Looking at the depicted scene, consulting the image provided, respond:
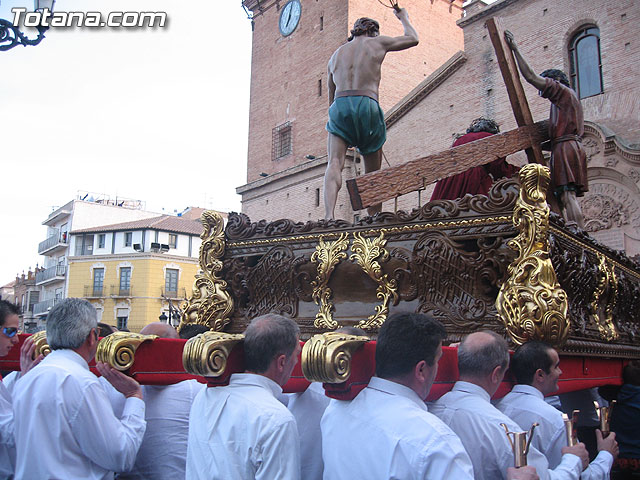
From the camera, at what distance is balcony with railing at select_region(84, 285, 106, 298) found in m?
43.2

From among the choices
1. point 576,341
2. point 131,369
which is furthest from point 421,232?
point 131,369

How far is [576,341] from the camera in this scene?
4004 millimetres

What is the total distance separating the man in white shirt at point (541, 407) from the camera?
2797 mm

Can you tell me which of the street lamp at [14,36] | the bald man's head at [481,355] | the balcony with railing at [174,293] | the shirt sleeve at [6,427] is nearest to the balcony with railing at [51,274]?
the balcony with railing at [174,293]

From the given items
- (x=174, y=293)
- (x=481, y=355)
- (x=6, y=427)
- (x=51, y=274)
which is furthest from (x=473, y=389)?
(x=51, y=274)

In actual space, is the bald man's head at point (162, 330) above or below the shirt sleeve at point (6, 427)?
above

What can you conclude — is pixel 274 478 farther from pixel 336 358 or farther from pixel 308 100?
pixel 308 100

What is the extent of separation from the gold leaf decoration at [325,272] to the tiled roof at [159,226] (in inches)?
1553

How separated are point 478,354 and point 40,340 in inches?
82.4

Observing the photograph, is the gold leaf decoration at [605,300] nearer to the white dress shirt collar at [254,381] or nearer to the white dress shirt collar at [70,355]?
the white dress shirt collar at [254,381]

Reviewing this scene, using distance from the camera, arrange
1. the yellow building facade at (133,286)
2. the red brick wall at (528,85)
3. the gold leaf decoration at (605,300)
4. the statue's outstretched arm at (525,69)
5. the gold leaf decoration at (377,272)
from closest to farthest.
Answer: the gold leaf decoration at (377,272)
the gold leaf decoration at (605,300)
the statue's outstretched arm at (525,69)
the red brick wall at (528,85)
the yellow building facade at (133,286)

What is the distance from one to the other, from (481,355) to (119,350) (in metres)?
1.45

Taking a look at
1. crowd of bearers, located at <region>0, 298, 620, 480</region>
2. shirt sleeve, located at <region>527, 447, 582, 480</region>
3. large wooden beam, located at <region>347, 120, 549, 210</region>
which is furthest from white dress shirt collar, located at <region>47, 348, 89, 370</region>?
large wooden beam, located at <region>347, 120, 549, 210</region>

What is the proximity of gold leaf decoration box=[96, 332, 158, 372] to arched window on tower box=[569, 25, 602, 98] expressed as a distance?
50.0ft
